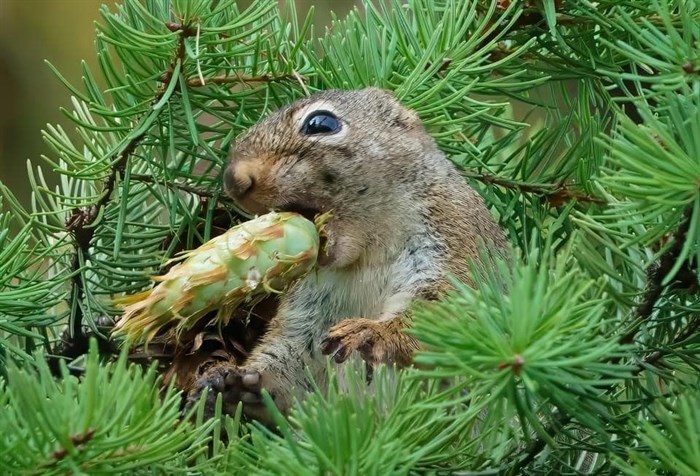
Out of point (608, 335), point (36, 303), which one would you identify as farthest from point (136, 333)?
point (608, 335)

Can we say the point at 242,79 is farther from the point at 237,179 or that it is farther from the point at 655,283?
the point at 655,283

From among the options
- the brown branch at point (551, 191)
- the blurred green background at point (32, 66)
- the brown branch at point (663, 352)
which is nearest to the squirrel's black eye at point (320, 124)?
the brown branch at point (551, 191)

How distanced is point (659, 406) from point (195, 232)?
29.5 inches

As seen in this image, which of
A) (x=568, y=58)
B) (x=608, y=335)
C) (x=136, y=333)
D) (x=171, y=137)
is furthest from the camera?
(x=568, y=58)

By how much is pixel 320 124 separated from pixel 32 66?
2.97 meters

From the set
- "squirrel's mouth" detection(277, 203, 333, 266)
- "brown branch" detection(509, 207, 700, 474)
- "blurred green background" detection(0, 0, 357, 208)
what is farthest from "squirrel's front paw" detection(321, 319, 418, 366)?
"blurred green background" detection(0, 0, 357, 208)

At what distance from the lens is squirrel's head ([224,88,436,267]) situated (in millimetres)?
1331

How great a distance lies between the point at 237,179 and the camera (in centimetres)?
128

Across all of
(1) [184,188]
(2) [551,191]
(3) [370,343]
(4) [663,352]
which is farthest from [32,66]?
(4) [663,352]

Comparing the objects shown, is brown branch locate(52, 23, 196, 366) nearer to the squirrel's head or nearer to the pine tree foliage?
the pine tree foliage

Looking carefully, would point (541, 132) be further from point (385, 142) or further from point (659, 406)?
point (659, 406)

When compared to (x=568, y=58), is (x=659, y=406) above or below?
below

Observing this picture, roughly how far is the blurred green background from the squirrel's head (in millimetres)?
2619

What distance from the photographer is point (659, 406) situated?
0.74 m
